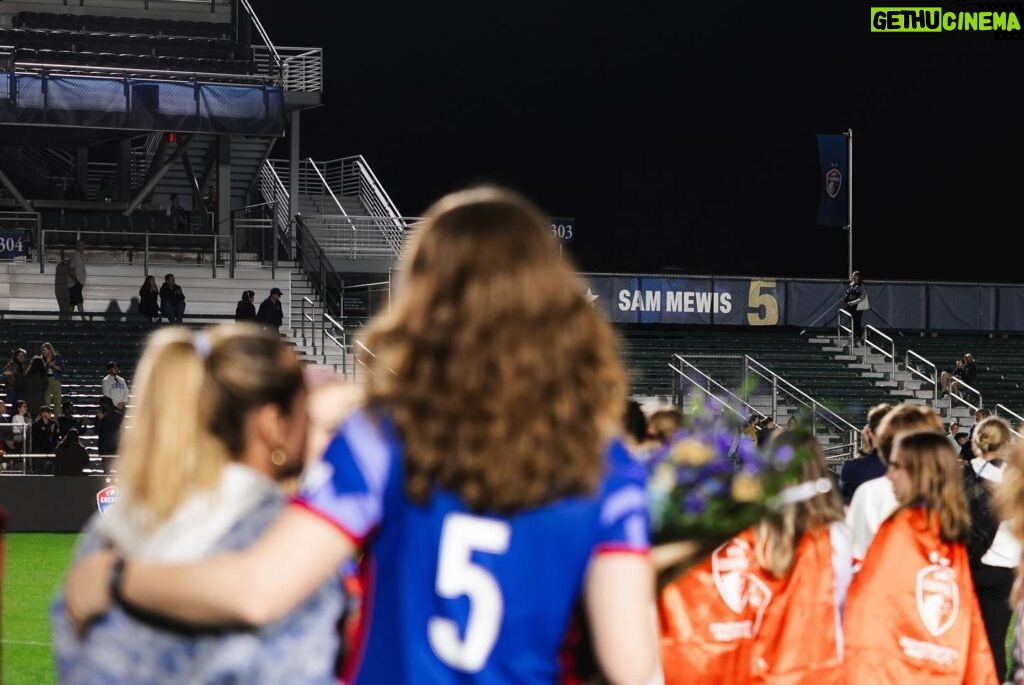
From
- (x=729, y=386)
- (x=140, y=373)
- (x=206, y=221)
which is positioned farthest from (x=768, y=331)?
(x=140, y=373)

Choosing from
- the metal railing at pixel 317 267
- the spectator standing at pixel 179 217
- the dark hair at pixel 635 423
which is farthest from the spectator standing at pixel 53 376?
the dark hair at pixel 635 423

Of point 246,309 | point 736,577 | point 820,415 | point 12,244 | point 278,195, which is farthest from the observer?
point 278,195

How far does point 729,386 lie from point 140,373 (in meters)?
23.7

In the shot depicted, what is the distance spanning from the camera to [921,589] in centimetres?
570

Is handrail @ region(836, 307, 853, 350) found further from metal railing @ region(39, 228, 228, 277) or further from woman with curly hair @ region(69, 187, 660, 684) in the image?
woman with curly hair @ region(69, 187, 660, 684)

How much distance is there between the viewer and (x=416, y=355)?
239 cm

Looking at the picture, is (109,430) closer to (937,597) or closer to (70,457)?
(70,457)

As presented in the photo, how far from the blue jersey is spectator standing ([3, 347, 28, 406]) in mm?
21488

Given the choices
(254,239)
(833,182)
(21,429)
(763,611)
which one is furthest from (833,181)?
(763,611)

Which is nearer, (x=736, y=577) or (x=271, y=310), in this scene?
(x=736, y=577)

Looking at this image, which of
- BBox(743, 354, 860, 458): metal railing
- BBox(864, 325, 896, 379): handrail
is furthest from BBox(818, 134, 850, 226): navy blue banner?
BBox(743, 354, 860, 458): metal railing

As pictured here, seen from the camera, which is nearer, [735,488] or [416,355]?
[416,355]

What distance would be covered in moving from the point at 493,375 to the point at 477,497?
172mm

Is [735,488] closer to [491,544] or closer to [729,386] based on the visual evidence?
[491,544]
